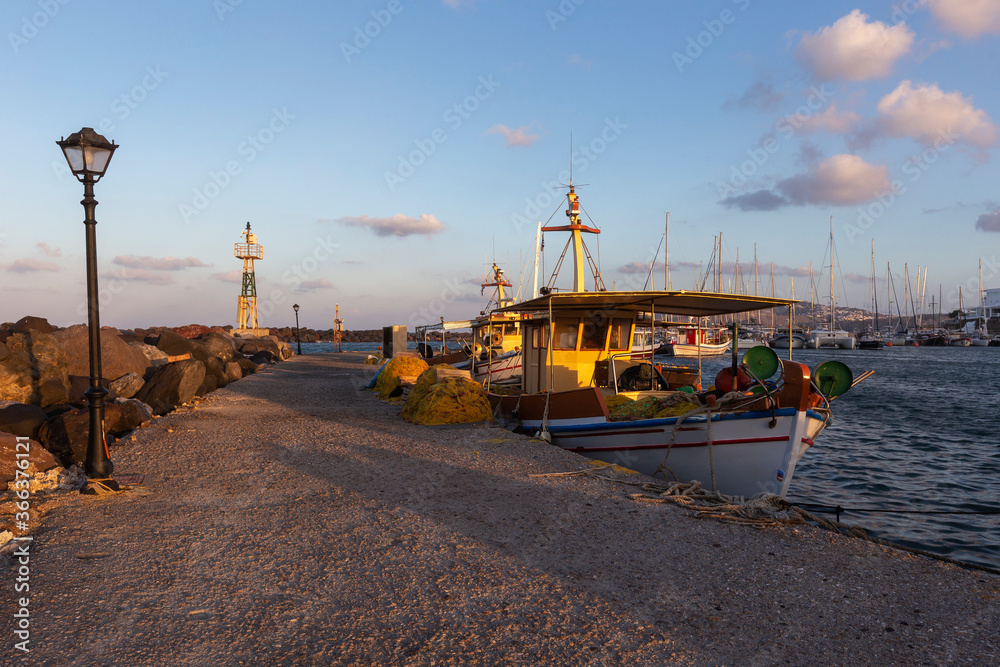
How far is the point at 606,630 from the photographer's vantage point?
10.7 ft

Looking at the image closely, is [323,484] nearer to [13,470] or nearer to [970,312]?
[13,470]

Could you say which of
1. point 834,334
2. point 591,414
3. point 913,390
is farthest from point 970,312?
point 591,414

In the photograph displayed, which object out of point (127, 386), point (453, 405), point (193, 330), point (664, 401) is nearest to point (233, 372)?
point (127, 386)

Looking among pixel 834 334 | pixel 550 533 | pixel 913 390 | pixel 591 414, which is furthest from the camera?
pixel 834 334

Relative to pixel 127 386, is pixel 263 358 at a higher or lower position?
lower

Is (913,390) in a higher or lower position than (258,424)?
lower

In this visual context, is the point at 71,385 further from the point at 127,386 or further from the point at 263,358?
the point at 263,358

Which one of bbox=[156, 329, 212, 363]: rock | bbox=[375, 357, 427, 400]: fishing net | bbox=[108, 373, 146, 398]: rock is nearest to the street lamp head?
bbox=[108, 373, 146, 398]: rock

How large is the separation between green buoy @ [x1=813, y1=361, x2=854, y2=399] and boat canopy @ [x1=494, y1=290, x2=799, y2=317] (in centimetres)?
143

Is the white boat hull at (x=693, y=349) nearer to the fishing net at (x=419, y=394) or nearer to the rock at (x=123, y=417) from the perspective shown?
the fishing net at (x=419, y=394)

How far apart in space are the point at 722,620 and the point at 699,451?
4.33 meters

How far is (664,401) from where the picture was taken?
27.1ft

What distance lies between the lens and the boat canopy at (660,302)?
848 cm

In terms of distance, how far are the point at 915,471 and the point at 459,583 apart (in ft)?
40.9
